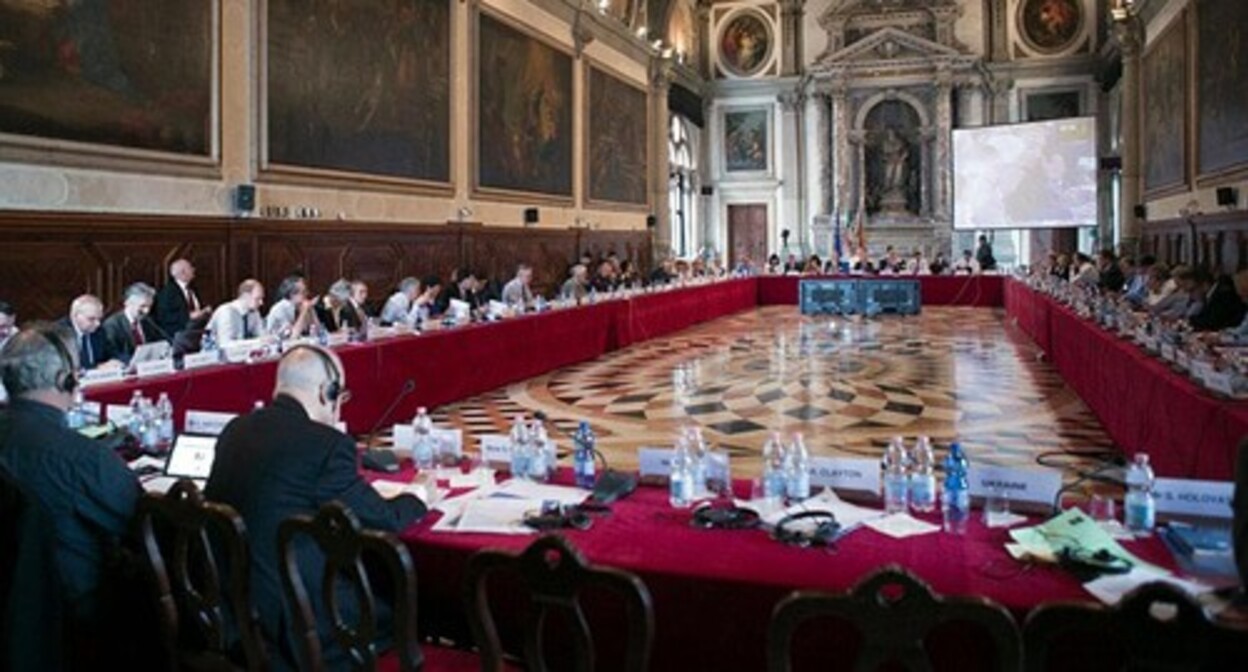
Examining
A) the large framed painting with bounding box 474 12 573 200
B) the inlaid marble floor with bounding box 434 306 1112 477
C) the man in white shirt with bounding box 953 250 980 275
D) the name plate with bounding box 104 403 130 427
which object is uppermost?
the large framed painting with bounding box 474 12 573 200

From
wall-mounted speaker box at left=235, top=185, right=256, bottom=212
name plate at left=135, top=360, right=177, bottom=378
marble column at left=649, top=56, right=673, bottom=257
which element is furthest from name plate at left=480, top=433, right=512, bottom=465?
marble column at left=649, top=56, right=673, bottom=257

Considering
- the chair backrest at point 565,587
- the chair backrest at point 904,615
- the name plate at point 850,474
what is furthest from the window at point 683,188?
the chair backrest at point 904,615

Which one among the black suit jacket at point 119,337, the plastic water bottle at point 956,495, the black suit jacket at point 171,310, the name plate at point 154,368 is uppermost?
the black suit jacket at point 171,310

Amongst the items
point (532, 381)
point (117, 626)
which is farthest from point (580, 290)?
point (117, 626)

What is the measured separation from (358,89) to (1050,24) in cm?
2041

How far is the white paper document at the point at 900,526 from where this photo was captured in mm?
2910

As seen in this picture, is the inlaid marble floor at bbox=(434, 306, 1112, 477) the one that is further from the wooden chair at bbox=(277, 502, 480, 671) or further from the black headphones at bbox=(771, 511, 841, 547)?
the wooden chair at bbox=(277, 502, 480, 671)

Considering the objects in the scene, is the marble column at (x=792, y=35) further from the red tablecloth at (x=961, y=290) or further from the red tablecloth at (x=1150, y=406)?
the red tablecloth at (x=1150, y=406)

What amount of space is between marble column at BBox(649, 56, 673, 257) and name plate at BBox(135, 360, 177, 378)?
17.7 meters

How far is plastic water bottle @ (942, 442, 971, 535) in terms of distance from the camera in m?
3.02

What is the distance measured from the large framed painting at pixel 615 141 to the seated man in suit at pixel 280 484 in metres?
17.0

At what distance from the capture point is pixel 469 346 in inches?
374

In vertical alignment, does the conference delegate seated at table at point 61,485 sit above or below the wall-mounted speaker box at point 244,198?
below

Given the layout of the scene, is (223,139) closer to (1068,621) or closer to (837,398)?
(837,398)
